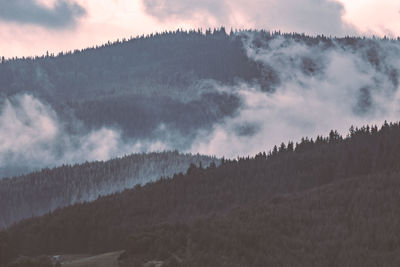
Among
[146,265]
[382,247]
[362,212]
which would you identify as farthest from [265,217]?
[146,265]

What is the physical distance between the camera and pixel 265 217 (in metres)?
182

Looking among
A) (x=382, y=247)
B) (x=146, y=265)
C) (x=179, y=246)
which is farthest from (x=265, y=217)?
(x=146, y=265)

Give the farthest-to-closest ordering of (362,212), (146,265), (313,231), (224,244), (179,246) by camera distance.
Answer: (362,212) < (313,231) < (224,244) < (179,246) < (146,265)

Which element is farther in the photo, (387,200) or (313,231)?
(387,200)

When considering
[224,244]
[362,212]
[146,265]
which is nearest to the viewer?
[146,265]

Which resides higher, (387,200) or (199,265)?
(387,200)

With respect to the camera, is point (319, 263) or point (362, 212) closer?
point (319, 263)

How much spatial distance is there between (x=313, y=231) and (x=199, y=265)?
55.1m

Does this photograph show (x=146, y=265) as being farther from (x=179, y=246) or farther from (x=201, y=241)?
(x=201, y=241)

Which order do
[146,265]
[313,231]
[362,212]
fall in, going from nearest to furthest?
[146,265] → [313,231] → [362,212]

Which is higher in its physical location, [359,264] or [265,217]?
[265,217]

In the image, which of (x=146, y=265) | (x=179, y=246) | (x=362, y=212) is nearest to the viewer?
(x=146, y=265)

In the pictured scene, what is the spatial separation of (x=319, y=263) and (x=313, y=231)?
27327 mm

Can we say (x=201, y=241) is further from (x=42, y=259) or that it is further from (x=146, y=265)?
(x=42, y=259)
